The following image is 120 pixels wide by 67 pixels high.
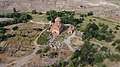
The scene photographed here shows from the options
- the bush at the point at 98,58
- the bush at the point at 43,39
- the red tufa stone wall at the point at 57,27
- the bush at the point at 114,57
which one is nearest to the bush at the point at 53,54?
the bush at the point at 43,39

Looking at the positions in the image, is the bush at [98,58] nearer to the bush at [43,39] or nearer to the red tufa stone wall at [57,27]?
the bush at [43,39]

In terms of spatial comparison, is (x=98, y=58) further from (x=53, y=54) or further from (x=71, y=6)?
(x=71, y=6)

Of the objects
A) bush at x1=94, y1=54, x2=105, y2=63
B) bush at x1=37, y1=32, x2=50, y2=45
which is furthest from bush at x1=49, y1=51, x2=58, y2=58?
bush at x1=94, y1=54, x2=105, y2=63

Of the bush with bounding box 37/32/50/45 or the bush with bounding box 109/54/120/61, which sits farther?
the bush with bounding box 37/32/50/45

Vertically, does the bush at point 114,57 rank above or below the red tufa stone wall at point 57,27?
below

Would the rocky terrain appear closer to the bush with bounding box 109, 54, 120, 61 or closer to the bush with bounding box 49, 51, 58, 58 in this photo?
the bush with bounding box 109, 54, 120, 61

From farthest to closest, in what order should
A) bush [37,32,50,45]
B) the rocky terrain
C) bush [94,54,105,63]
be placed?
the rocky terrain
bush [37,32,50,45]
bush [94,54,105,63]

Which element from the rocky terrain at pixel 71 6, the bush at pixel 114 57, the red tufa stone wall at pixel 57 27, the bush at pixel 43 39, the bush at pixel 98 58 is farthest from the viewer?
the rocky terrain at pixel 71 6

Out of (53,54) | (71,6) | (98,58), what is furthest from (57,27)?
(71,6)
